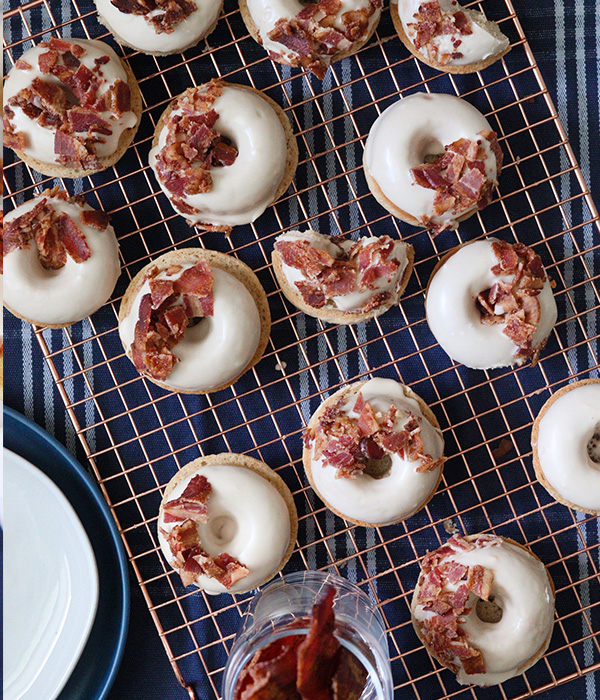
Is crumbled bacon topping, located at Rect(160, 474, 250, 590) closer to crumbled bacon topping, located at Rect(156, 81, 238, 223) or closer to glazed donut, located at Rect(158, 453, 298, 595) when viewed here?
glazed donut, located at Rect(158, 453, 298, 595)

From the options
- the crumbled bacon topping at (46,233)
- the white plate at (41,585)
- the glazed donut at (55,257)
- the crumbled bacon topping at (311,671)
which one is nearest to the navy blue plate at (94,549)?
the white plate at (41,585)

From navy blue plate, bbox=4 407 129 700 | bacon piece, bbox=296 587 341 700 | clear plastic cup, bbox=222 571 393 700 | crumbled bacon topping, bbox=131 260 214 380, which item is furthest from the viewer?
navy blue plate, bbox=4 407 129 700

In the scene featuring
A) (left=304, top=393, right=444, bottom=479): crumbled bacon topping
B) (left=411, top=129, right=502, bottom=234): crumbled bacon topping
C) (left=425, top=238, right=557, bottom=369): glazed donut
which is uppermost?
(left=411, top=129, right=502, bottom=234): crumbled bacon topping

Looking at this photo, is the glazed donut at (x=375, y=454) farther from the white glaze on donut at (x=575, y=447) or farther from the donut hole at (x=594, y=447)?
the donut hole at (x=594, y=447)

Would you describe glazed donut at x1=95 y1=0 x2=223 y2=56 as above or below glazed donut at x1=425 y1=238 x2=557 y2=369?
above

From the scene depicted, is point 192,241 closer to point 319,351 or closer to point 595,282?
point 319,351

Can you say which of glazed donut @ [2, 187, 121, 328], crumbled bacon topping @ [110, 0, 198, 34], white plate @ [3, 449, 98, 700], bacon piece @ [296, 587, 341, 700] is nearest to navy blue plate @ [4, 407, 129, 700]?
white plate @ [3, 449, 98, 700]
